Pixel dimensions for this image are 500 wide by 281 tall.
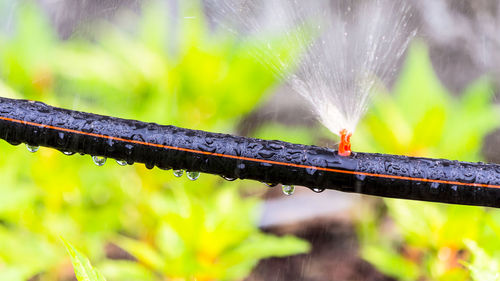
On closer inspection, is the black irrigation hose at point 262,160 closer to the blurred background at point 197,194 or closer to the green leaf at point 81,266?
the green leaf at point 81,266

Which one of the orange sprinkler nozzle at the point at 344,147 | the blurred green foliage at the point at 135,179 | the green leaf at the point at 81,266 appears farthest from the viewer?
the blurred green foliage at the point at 135,179

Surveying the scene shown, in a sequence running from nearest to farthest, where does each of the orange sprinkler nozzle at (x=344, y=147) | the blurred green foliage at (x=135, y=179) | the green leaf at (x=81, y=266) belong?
the green leaf at (x=81, y=266)
the orange sprinkler nozzle at (x=344, y=147)
the blurred green foliage at (x=135, y=179)

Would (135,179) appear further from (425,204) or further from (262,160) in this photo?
(262,160)

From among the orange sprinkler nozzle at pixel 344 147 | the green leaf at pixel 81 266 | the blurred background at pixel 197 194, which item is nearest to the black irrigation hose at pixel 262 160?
the orange sprinkler nozzle at pixel 344 147

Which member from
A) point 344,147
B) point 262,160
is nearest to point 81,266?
point 262,160

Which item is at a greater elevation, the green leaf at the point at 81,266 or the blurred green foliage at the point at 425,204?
the blurred green foliage at the point at 425,204

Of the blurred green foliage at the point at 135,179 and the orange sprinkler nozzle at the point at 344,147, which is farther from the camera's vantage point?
the blurred green foliage at the point at 135,179

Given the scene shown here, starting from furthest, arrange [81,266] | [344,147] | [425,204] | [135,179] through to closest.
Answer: [135,179], [425,204], [344,147], [81,266]
